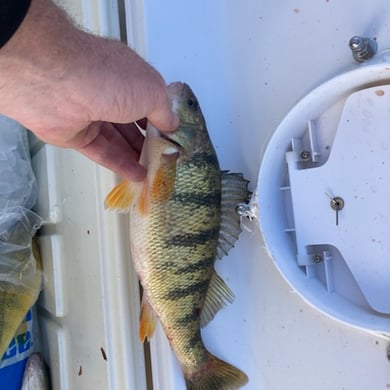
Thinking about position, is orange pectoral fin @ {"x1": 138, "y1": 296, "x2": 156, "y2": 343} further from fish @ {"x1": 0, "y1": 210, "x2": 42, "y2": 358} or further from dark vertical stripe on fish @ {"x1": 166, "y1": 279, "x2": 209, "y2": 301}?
fish @ {"x1": 0, "y1": 210, "x2": 42, "y2": 358}

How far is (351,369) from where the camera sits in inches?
36.0

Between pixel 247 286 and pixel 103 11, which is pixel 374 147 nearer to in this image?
pixel 247 286

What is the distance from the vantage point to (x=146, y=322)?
105cm

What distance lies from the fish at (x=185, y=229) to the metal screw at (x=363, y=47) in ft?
1.00

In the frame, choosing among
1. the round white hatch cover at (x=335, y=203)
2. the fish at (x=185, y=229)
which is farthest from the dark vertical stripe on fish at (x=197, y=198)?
the round white hatch cover at (x=335, y=203)

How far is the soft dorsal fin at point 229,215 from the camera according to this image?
1.02 m

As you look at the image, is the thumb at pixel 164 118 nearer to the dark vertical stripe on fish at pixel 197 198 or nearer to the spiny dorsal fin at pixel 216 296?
the dark vertical stripe on fish at pixel 197 198

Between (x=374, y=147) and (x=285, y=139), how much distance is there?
15 cm

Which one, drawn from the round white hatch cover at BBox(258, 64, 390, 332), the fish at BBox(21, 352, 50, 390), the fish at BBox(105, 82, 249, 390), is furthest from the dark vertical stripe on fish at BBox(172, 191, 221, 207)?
the fish at BBox(21, 352, 50, 390)

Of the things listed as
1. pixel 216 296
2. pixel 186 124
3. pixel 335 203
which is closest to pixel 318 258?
pixel 335 203

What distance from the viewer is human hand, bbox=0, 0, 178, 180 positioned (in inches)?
24.3

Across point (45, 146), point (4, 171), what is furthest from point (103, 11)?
point (4, 171)

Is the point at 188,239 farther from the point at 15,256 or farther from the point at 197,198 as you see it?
the point at 15,256

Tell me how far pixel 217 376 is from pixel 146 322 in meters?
0.17
